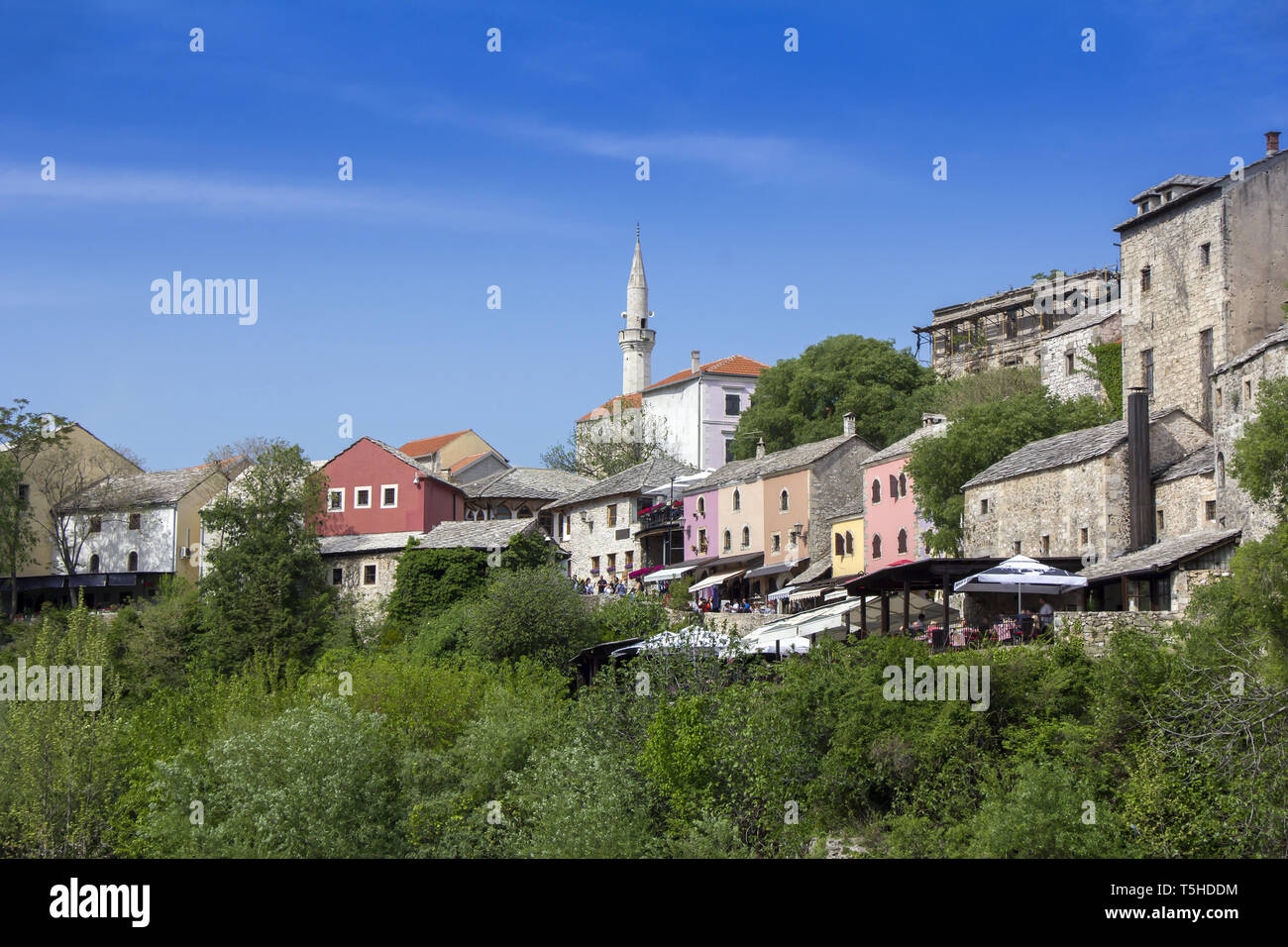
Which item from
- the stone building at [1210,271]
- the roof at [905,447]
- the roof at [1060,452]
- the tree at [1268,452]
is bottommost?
the tree at [1268,452]

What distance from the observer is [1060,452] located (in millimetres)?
44375

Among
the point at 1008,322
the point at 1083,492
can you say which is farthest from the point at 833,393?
the point at 1083,492

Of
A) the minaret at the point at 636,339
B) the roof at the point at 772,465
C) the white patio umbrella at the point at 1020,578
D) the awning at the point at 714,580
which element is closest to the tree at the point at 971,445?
the awning at the point at 714,580

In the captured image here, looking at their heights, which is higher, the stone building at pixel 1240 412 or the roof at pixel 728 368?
the roof at pixel 728 368

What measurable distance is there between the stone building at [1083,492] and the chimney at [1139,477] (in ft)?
0.59

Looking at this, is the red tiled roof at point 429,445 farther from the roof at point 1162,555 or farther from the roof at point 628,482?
the roof at point 1162,555

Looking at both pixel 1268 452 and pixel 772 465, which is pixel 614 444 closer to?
pixel 772 465

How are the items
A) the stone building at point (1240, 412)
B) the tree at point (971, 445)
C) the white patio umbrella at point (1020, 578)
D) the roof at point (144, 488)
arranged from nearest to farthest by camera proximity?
the white patio umbrella at point (1020, 578)
the stone building at point (1240, 412)
the tree at point (971, 445)
the roof at point (144, 488)

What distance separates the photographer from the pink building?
172 feet

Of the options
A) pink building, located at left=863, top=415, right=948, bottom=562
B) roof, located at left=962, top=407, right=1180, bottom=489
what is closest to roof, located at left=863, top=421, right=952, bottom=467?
pink building, located at left=863, top=415, right=948, bottom=562

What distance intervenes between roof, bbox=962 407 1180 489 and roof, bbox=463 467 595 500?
3154 cm

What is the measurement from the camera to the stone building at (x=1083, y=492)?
40344 millimetres
